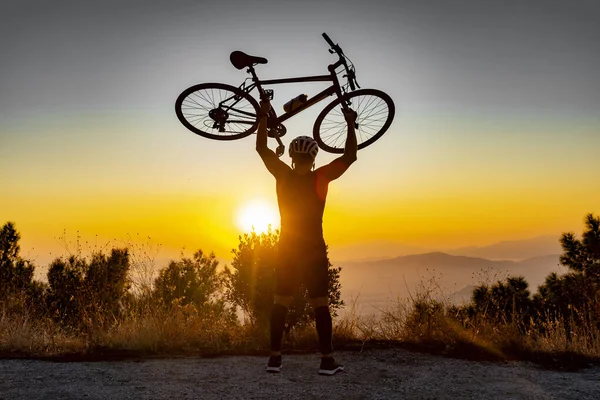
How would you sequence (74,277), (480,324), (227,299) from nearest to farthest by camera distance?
(480,324) → (227,299) → (74,277)

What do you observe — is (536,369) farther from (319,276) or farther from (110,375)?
(110,375)

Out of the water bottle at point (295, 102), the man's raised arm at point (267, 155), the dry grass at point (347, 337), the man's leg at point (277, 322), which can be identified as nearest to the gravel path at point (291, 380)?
the man's leg at point (277, 322)

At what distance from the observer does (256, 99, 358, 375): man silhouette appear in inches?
249

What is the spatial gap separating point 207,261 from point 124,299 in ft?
34.5

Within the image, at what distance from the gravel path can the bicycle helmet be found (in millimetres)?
2822

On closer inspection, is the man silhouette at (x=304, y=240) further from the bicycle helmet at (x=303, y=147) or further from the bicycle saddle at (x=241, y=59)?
the bicycle saddle at (x=241, y=59)

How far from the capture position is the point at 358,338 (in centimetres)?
863

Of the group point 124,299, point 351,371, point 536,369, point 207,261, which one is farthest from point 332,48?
point 207,261

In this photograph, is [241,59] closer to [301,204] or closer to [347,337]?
[301,204]

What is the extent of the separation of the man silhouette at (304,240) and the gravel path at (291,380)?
453mm

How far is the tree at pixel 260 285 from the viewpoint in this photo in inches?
348

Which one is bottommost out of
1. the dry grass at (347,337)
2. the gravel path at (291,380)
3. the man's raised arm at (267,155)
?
the gravel path at (291,380)

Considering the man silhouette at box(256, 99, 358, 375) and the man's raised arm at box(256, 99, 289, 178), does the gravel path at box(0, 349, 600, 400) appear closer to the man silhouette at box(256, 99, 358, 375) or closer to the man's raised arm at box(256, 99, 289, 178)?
the man silhouette at box(256, 99, 358, 375)

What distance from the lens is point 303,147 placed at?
6.43m
